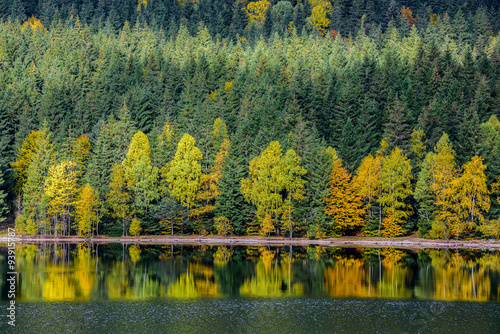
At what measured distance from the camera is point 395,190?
90.2 meters

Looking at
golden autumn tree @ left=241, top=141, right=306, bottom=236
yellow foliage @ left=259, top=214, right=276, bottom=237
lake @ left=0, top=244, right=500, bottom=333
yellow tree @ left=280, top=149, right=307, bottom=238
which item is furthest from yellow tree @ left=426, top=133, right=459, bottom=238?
yellow foliage @ left=259, top=214, right=276, bottom=237

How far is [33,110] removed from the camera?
128 m

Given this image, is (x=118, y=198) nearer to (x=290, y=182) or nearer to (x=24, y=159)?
(x=24, y=159)

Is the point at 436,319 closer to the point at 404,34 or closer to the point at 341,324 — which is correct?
the point at 341,324

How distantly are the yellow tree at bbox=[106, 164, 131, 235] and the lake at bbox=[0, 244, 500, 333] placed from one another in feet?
42.6

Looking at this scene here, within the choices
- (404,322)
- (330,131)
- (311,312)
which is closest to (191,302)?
(311,312)

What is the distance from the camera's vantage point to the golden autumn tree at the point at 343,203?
90125 millimetres

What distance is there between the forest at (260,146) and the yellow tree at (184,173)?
1.06 feet

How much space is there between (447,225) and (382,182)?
11444mm

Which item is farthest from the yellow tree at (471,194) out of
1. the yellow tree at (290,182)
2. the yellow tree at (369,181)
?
the yellow tree at (290,182)

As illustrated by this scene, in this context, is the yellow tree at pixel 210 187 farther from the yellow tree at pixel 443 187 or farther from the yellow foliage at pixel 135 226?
the yellow tree at pixel 443 187

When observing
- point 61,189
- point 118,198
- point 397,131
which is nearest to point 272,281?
point 118,198

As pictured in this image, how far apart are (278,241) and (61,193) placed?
34.7 metres

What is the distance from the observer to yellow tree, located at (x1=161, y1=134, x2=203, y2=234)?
94750mm
